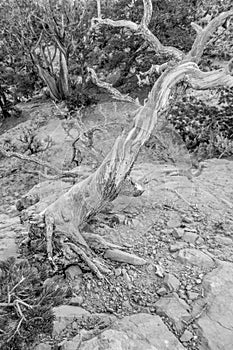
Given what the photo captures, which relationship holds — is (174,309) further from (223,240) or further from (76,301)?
(223,240)

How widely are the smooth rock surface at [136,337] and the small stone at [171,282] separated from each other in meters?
0.34

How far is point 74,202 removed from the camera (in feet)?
11.1

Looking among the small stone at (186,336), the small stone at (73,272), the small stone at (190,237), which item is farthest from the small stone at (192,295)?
the small stone at (73,272)

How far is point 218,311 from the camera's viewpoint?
8.31 feet

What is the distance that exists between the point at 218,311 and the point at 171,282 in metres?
0.43

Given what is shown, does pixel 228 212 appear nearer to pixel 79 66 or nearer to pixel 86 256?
pixel 86 256

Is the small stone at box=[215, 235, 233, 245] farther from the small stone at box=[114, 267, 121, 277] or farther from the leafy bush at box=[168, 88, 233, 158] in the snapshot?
the leafy bush at box=[168, 88, 233, 158]

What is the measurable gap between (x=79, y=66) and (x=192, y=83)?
25.3 ft

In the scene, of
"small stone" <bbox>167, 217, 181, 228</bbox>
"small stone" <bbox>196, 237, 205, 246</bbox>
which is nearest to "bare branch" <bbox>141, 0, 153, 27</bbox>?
"small stone" <bbox>167, 217, 181, 228</bbox>

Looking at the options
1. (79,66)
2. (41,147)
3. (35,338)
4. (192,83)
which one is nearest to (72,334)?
(35,338)

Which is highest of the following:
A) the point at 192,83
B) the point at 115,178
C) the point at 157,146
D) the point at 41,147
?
the point at 192,83

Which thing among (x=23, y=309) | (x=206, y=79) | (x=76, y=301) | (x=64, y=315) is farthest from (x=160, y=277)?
(x=206, y=79)

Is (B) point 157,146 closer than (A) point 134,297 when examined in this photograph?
No

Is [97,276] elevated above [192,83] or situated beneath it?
situated beneath
